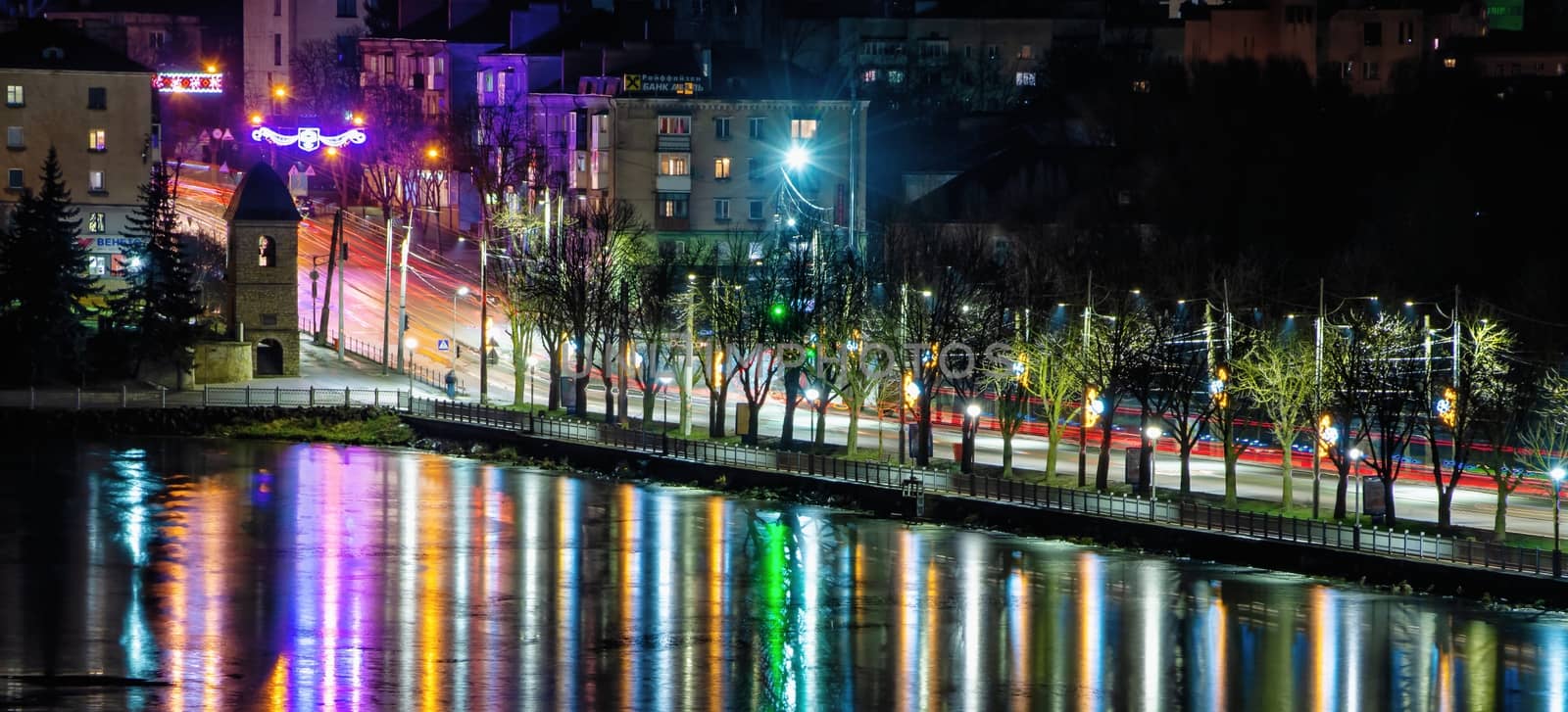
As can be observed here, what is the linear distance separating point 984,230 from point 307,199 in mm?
32833

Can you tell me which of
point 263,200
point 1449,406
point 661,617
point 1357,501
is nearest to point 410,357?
point 263,200

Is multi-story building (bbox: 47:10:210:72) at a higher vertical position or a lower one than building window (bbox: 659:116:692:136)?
higher

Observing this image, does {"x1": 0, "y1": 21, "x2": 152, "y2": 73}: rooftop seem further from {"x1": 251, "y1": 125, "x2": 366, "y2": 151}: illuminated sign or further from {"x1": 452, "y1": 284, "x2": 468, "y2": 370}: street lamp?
{"x1": 452, "y1": 284, "x2": 468, "y2": 370}: street lamp

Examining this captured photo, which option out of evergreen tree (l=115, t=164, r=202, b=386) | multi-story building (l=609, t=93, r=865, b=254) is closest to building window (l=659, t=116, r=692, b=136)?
multi-story building (l=609, t=93, r=865, b=254)

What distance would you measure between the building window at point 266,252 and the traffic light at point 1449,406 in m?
42.3

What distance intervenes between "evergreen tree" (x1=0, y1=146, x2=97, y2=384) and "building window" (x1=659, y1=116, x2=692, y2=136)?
32519 millimetres

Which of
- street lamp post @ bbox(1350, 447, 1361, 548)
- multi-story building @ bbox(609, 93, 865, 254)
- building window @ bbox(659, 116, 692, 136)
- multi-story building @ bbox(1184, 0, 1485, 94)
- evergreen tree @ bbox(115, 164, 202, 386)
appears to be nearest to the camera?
street lamp post @ bbox(1350, 447, 1361, 548)

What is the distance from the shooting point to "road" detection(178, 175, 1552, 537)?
59625mm

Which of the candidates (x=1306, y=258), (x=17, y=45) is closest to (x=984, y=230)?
(x=1306, y=258)

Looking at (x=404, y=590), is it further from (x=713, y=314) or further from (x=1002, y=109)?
(x=1002, y=109)

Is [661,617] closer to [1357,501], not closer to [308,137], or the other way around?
[1357,501]

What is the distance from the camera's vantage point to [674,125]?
4232 inches

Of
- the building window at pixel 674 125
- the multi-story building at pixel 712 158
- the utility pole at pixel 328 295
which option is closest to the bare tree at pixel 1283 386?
the utility pole at pixel 328 295

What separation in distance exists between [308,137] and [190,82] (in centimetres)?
1653
